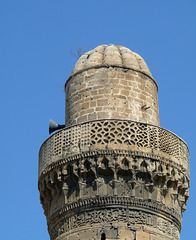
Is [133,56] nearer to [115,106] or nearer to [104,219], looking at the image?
[115,106]

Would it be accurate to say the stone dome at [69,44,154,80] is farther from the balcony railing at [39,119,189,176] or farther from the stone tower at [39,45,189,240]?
the balcony railing at [39,119,189,176]

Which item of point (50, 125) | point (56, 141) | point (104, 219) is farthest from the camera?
point (50, 125)

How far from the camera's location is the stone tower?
Answer: 16781 millimetres

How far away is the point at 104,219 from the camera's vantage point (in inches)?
656

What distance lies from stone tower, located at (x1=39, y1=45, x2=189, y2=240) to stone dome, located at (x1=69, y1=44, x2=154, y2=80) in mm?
359

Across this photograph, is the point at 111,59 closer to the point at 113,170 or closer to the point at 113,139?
the point at 113,139

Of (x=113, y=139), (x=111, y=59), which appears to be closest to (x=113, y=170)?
(x=113, y=139)

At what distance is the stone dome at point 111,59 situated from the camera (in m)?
18.8

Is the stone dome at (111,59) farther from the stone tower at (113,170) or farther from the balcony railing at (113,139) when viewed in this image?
the balcony railing at (113,139)

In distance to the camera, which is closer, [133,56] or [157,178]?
[157,178]

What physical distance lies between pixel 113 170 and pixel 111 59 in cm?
304

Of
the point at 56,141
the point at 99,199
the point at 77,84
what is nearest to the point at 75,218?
the point at 99,199

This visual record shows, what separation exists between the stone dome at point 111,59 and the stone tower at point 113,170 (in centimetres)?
36

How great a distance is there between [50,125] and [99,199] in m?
2.95
